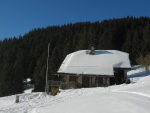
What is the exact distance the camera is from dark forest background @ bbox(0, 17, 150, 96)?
252 ft

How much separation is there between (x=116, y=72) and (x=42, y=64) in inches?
1722

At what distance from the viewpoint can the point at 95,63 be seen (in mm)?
44406

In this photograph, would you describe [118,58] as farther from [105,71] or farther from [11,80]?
A: [11,80]

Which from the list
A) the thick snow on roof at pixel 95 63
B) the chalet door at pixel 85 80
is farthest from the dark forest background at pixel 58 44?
the chalet door at pixel 85 80

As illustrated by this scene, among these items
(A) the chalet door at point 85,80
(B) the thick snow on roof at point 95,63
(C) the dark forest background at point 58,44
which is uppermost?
(C) the dark forest background at point 58,44

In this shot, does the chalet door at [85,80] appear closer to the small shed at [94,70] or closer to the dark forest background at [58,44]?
the small shed at [94,70]

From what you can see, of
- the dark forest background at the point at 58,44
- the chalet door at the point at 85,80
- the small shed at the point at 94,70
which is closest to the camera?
the small shed at the point at 94,70

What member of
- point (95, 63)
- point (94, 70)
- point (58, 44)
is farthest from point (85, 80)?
point (58, 44)

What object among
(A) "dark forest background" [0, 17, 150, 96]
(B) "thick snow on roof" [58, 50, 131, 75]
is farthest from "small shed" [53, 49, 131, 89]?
(A) "dark forest background" [0, 17, 150, 96]

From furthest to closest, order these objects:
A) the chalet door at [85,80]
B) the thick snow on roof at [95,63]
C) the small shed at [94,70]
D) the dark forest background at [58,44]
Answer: the dark forest background at [58,44] → the thick snow on roof at [95,63] → the chalet door at [85,80] → the small shed at [94,70]

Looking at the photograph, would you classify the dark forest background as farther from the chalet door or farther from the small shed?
the chalet door

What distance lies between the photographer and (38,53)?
10544 cm

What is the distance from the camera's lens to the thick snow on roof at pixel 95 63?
41938mm

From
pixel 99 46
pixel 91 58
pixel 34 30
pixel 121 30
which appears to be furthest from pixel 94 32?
pixel 91 58
